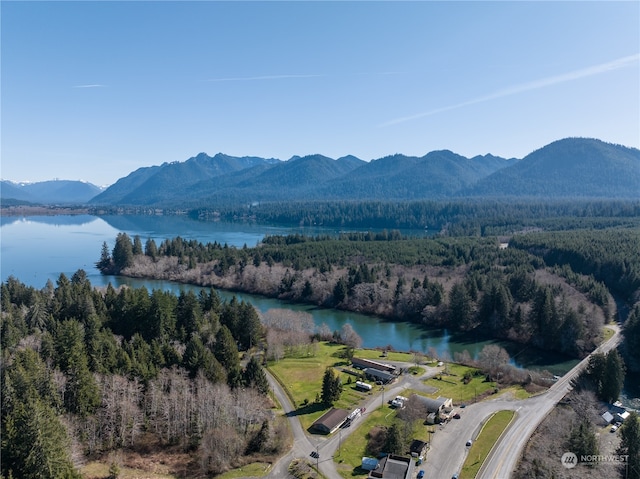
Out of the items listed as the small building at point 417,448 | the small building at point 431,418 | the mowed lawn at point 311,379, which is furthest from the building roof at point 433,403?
the mowed lawn at point 311,379

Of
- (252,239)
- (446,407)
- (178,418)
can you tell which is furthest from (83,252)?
(446,407)

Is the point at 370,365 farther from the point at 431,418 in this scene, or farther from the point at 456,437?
the point at 456,437

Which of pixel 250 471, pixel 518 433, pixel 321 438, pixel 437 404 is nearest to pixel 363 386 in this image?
pixel 437 404

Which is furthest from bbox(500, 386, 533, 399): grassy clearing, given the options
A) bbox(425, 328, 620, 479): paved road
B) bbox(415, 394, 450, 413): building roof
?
bbox(415, 394, 450, 413): building roof

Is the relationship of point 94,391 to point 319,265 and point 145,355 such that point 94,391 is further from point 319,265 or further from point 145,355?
point 319,265

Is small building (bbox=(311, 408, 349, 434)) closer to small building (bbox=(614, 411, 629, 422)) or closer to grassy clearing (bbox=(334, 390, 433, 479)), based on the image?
grassy clearing (bbox=(334, 390, 433, 479))

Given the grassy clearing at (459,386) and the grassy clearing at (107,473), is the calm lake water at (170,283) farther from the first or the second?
the grassy clearing at (107,473)
